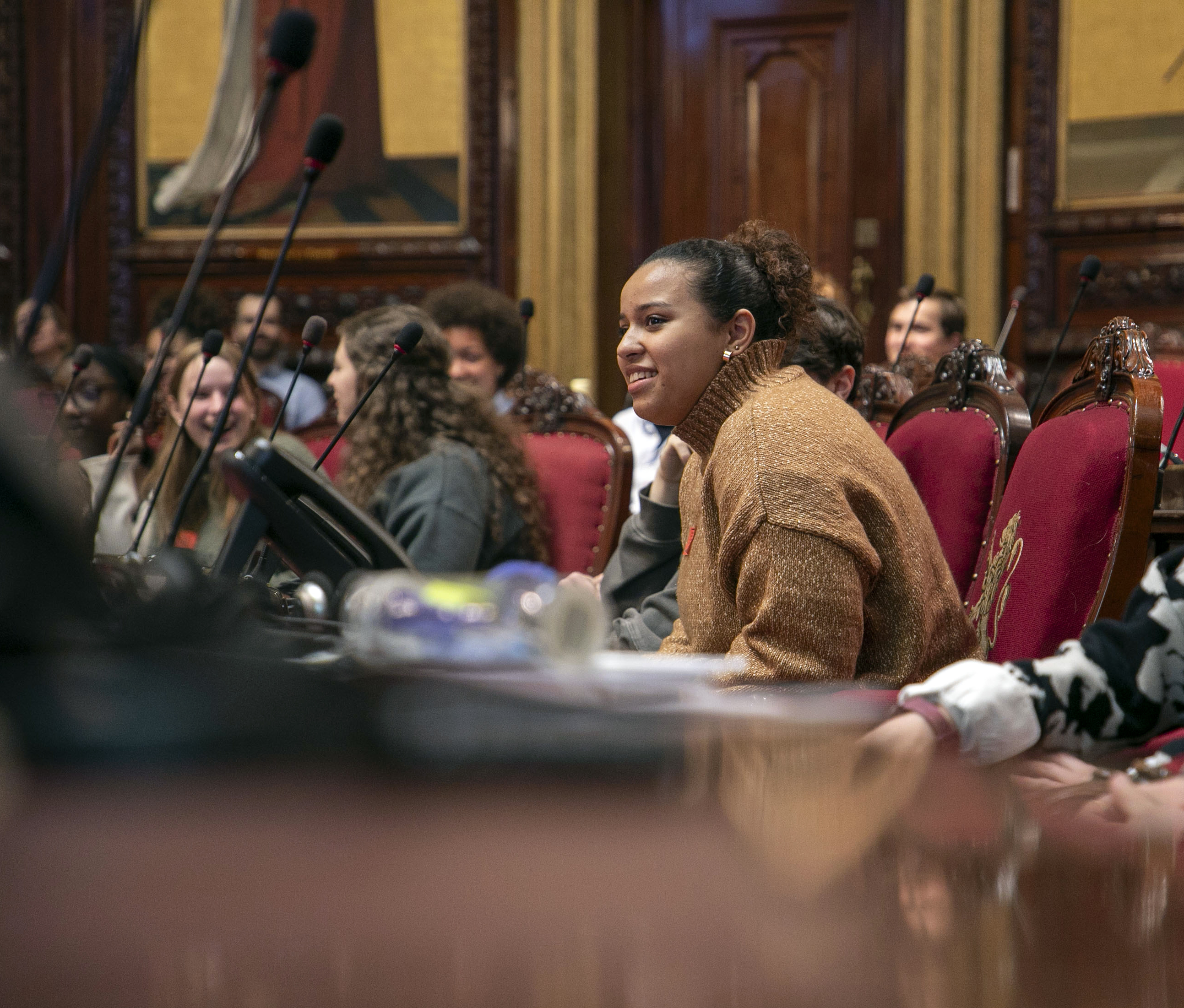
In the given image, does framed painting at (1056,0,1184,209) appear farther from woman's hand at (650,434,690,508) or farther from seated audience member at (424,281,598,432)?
woman's hand at (650,434,690,508)

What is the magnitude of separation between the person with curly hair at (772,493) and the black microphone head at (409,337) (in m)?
0.50

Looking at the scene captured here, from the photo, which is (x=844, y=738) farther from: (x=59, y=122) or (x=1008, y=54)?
(x=59, y=122)

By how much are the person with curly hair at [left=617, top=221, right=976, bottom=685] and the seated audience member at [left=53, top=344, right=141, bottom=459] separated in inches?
93.9

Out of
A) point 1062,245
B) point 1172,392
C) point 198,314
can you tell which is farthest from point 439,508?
point 1062,245

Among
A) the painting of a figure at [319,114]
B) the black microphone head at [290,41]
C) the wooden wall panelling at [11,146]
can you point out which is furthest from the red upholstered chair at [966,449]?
the wooden wall panelling at [11,146]

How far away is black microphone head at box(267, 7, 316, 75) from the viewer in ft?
4.08

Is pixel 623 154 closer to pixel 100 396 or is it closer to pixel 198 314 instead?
pixel 198 314

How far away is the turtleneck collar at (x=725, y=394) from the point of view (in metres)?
1.74

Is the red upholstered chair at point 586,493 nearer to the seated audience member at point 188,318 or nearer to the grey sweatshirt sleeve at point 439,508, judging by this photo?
the grey sweatshirt sleeve at point 439,508

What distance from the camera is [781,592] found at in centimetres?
145

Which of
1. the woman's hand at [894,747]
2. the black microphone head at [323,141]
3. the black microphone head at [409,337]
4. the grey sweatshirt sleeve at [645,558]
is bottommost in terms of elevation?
the grey sweatshirt sleeve at [645,558]

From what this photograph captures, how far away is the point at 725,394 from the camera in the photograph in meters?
1.74

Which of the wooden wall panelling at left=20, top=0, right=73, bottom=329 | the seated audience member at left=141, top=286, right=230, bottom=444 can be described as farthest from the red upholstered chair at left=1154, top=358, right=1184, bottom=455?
the wooden wall panelling at left=20, top=0, right=73, bottom=329

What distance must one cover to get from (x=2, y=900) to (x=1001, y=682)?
2.30 ft
